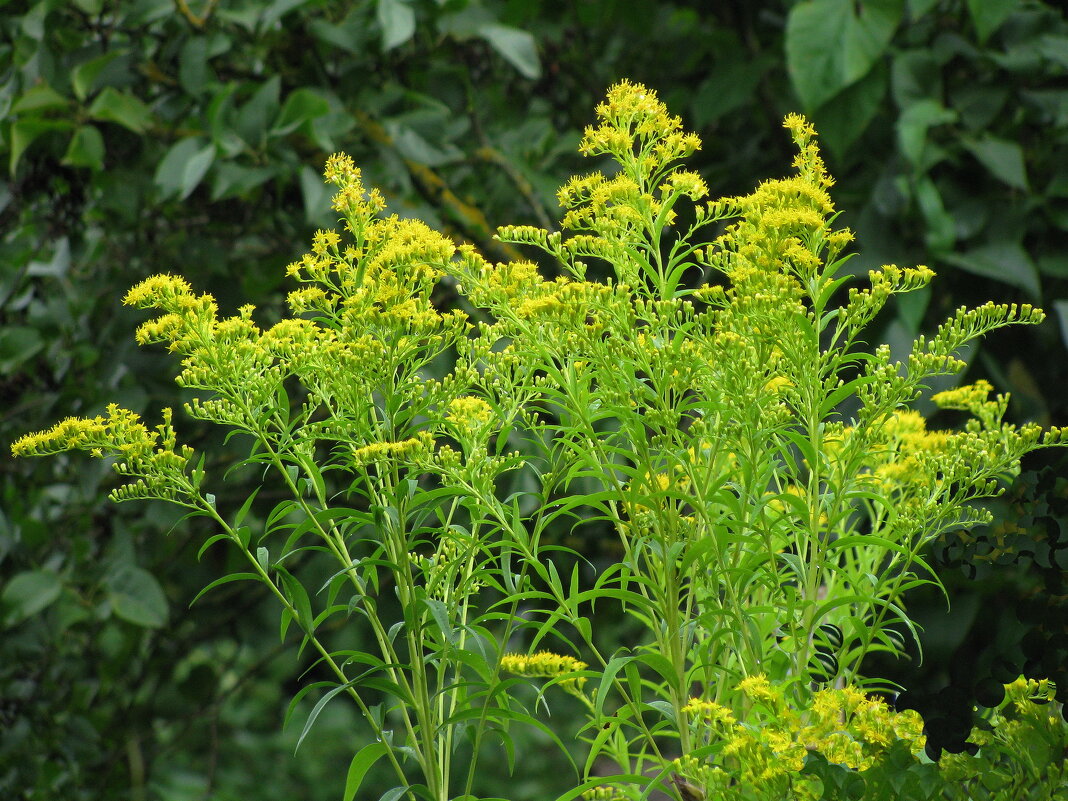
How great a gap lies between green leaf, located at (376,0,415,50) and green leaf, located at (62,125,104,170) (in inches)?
17.8

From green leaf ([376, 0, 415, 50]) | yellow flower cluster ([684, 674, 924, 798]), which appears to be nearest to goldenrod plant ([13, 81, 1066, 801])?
yellow flower cluster ([684, 674, 924, 798])

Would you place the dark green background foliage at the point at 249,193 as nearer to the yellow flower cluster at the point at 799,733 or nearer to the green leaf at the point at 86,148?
the green leaf at the point at 86,148

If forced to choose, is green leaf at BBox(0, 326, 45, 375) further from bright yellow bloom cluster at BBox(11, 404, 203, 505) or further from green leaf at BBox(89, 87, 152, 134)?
bright yellow bloom cluster at BBox(11, 404, 203, 505)

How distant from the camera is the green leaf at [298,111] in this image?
1567 millimetres

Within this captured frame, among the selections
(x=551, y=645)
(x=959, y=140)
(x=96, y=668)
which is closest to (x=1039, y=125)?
(x=959, y=140)

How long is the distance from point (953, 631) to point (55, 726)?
1455 mm

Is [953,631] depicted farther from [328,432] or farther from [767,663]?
[328,432]

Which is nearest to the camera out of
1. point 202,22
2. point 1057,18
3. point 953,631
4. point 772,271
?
point 772,271

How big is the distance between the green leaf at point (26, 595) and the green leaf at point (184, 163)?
0.60 m

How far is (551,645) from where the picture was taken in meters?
2.46

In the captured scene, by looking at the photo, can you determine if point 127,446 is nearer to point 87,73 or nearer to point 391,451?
point 391,451

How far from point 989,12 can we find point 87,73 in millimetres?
1446

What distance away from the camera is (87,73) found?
1609mm

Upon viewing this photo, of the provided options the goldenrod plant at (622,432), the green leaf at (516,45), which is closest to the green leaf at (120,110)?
the green leaf at (516,45)
